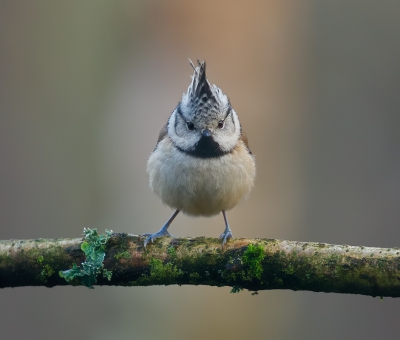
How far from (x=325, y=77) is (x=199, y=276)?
4819 millimetres

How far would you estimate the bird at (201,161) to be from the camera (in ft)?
13.0

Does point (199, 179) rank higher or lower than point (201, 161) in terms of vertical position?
lower

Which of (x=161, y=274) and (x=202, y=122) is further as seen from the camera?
(x=202, y=122)

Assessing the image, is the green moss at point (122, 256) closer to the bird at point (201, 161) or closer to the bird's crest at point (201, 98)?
the bird at point (201, 161)

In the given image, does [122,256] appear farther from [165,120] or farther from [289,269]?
[165,120]

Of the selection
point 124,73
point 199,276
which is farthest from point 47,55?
point 199,276

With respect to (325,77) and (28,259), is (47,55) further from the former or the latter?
(28,259)

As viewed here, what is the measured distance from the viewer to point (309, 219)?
6.91 metres

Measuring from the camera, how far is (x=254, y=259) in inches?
118

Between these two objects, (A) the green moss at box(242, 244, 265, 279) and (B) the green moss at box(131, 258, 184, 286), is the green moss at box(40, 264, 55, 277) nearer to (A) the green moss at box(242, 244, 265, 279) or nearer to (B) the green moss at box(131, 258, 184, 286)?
(B) the green moss at box(131, 258, 184, 286)

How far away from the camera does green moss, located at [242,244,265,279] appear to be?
2.98 metres

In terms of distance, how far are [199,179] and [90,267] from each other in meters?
1.15

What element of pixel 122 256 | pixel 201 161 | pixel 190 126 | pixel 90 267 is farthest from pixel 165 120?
pixel 90 267

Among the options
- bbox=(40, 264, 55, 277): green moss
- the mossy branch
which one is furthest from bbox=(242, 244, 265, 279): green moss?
bbox=(40, 264, 55, 277): green moss
